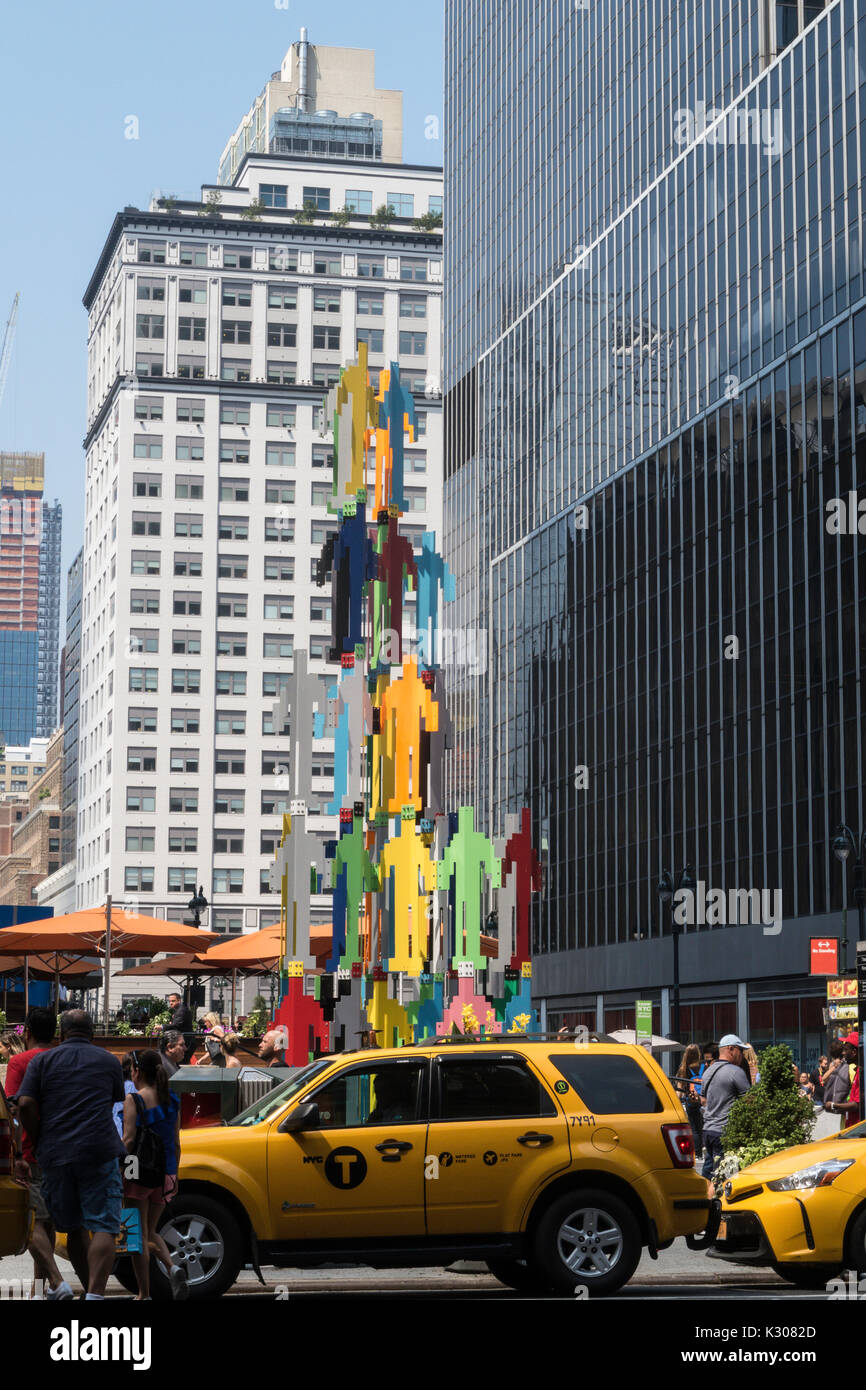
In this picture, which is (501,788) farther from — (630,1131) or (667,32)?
(630,1131)

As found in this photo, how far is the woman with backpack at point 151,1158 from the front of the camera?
40.0 ft

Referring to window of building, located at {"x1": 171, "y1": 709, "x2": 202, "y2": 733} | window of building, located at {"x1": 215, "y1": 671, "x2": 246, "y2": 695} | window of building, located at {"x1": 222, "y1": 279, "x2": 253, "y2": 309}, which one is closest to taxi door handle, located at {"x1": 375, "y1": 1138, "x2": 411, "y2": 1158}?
window of building, located at {"x1": 171, "y1": 709, "x2": 202, "y2": 733}

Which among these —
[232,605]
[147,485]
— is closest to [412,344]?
[147,485]

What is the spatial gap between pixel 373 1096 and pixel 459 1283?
6.99 feet

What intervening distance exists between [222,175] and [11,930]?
6850 inches

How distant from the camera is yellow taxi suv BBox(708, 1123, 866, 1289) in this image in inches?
507

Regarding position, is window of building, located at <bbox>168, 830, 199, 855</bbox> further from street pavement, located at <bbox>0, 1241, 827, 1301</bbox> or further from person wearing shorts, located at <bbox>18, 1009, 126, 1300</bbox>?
person wearing shorts, located at <bbox>18, 1009, 126, 1300</bbox>

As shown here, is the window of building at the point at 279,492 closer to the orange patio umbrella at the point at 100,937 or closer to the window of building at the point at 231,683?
the window of building at the point at 231,683

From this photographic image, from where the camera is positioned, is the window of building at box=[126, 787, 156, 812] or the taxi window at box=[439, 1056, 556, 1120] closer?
the taxi window at box=[439, 1056, 556, 1120]

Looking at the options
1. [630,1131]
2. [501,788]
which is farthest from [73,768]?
[630,1131]

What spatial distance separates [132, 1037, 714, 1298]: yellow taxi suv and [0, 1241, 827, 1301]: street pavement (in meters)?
0.39


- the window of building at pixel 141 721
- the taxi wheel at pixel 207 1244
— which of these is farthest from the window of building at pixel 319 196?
the taxi wheel at pixel 207 1244

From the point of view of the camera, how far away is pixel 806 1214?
13.0m
